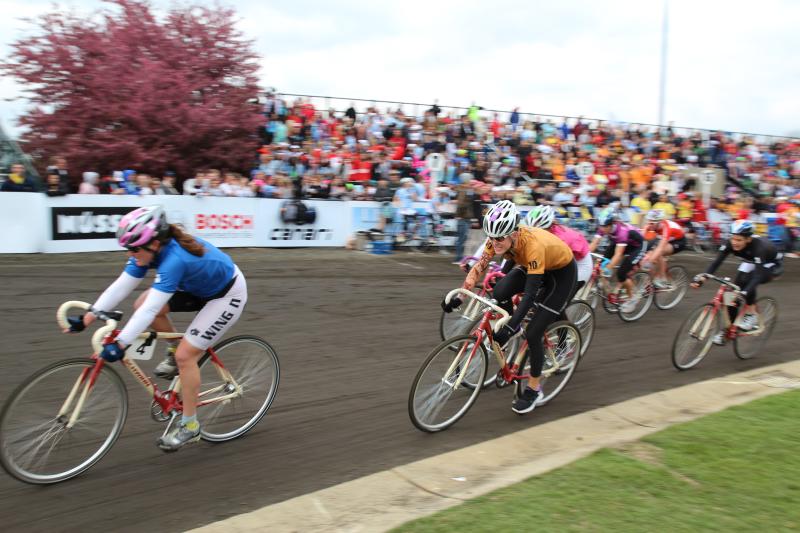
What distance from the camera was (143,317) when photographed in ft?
14.5

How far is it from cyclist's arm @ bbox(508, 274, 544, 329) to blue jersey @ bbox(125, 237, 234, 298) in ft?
7.64

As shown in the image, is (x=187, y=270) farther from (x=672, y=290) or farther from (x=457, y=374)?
(x=672, y=290)

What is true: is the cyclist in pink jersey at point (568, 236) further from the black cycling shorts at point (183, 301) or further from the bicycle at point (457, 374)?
the black cycling shorts at point (183, 301)

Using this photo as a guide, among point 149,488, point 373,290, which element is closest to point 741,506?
point 149,488

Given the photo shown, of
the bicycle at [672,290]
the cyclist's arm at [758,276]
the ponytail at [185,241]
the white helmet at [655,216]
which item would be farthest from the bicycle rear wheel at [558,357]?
the bicycle at [672,290]

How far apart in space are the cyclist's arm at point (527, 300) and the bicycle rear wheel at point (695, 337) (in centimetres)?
316

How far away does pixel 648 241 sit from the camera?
1134cm

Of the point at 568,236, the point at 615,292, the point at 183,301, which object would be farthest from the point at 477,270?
the point at 615,292

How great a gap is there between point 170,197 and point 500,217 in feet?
36.9

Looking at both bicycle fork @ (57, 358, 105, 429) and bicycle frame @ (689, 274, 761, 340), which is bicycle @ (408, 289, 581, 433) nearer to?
bicycle fork @ (57, 358, 105, 429)

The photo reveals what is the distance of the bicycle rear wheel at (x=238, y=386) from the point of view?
17.4 feet

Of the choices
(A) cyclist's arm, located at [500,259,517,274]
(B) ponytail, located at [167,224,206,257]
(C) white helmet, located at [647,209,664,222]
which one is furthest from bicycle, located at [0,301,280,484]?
(C) white helmet, located at [647,209,664,222]

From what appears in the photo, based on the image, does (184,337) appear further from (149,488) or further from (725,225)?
(725,225)

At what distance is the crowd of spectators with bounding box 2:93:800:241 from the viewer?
16.6m
